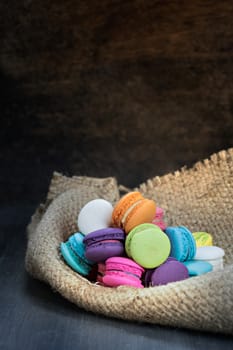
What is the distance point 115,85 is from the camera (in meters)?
1.58

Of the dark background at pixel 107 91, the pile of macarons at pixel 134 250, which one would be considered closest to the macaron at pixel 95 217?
the pile of macarons at pixel 134 250

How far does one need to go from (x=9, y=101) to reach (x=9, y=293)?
0.66 metres

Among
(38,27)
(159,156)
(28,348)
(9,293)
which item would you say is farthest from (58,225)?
(38,27)

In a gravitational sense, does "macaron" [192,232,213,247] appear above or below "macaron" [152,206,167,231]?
below

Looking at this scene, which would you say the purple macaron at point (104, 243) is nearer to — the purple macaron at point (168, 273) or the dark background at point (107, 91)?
the purple macaron at point (168, 273)

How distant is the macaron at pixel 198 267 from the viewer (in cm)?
103

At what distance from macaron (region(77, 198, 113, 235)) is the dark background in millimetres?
307

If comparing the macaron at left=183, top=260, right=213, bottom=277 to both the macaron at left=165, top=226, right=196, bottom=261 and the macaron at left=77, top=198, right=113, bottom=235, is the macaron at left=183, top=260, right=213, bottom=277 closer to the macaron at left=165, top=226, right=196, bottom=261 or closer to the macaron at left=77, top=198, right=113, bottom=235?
the macaron at left=165, top=226, right=196, bottom=261

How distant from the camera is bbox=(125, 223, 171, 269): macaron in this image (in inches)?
39.8

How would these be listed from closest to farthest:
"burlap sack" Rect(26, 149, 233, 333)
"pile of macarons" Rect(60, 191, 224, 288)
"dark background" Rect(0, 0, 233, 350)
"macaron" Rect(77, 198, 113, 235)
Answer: "burlap sack" Rect(26, 149, 233, 333)
"pile of macarons" Rect(60, 191, 224, 288)
"macaron" Rect(77, 198, 113, 235)
"dark background" Rect(0, 0, 233, 350)

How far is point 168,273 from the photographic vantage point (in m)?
1.00

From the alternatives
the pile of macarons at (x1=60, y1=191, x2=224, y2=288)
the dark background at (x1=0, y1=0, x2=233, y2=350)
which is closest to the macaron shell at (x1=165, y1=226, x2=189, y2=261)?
the pile of macarons at (x1=60, y1=191, x2=224, y2=288)

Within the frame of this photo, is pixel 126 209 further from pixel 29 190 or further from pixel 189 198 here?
pixel 29 190

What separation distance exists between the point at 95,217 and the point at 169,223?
0.79ft
